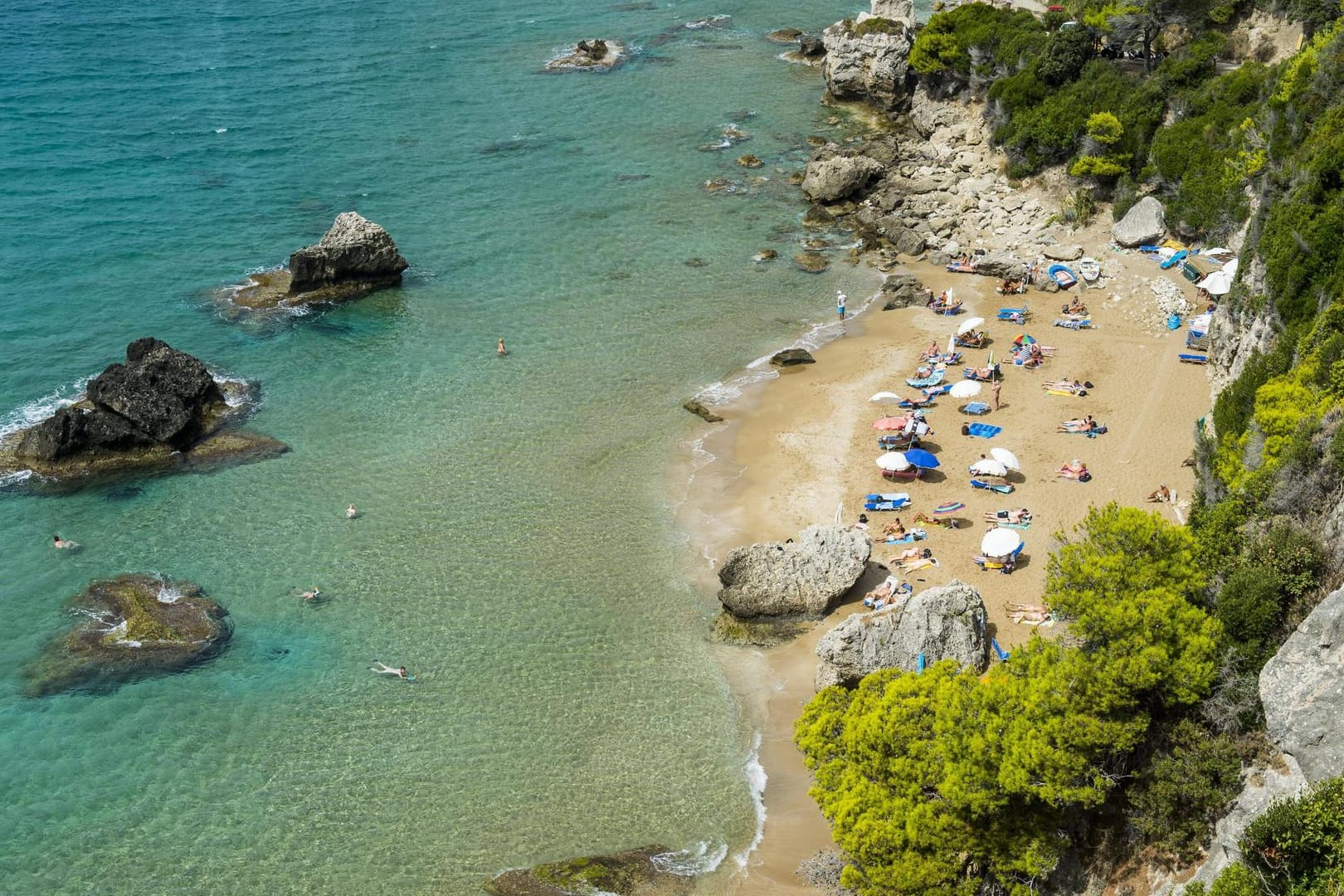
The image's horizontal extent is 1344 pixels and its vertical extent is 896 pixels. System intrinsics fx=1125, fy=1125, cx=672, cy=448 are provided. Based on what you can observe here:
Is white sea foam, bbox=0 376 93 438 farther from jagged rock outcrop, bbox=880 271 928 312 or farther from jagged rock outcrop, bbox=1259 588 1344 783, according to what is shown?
jagged rock outcrop, bbox=1259 588 1344 783

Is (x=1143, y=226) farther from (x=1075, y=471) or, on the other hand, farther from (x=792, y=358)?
(x=1075, y=471)

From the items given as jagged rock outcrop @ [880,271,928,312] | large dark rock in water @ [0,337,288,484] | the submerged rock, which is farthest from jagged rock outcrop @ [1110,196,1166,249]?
large dark rock in water @ [0,337,288,484]

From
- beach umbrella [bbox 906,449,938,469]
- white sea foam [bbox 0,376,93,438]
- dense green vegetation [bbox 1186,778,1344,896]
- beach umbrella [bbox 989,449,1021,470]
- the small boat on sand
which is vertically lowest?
white sea foam [bbox 0,376,93,438]

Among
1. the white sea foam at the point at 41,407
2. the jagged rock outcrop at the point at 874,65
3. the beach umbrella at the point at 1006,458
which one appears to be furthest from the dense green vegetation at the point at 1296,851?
the jagged rock outcrop at the point at 874,65

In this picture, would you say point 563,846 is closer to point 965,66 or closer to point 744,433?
point 744,433

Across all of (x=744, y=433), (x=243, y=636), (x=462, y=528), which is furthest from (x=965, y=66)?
(x=243, y=636)

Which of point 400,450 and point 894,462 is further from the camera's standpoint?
point 400,450

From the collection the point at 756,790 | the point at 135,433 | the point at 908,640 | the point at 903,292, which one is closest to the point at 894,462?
the point at 908,640
